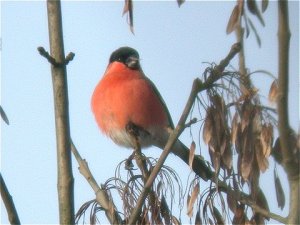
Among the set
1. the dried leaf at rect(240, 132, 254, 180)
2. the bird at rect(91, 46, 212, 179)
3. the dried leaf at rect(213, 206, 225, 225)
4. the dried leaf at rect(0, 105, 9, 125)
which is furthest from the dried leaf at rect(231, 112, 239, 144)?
the bird at rect(91, 46, 212, 179)

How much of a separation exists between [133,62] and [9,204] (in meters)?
3.12

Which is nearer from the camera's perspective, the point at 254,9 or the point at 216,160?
the point at 254,9

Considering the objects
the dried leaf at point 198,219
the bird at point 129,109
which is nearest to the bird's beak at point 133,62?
the bird at point 129,109

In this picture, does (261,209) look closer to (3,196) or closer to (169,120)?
(3,196)

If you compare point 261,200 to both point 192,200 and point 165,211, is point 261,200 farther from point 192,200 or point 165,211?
point 165,211

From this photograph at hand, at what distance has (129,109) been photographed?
4.36m

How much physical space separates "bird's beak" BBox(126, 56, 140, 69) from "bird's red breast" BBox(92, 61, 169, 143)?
222 mm

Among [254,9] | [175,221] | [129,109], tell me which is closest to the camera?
[254,9]

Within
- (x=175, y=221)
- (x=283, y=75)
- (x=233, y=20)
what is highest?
(x=233, y=20)

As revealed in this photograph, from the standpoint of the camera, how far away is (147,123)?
4414mm

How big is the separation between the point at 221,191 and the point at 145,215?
27 centimetres

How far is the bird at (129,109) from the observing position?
4371mm

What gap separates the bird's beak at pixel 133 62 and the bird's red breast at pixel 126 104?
22 centimetres

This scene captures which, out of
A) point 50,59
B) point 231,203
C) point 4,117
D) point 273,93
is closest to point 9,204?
point 4,117
